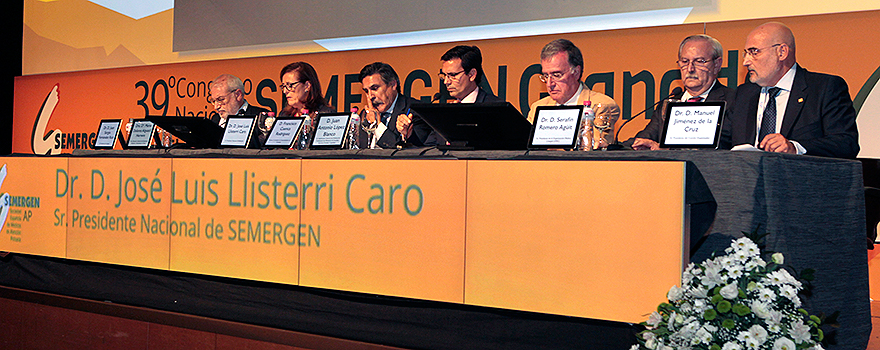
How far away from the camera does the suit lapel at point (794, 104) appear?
2.63 m

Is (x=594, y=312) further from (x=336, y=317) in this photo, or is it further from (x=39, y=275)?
(x=39, y=275)

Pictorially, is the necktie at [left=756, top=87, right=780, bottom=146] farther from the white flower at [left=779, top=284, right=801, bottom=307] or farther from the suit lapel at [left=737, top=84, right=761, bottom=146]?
the white flower at [left=779, top=284, right=801, bottom=307]

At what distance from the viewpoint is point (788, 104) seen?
105 inches

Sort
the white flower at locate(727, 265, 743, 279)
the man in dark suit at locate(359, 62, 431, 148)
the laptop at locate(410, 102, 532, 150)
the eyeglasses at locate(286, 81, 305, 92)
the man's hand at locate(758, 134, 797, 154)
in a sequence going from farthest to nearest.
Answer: the eyeglasses at locate(286, 81, 305, 92) → the man in dark suit at locate(359, 62, 431, 148) → the laptop at locate(410, 102, 532, 150) → the man's hand at locate(758, 134, 797, 154) → the white flower at locate(727, 265, 743, 279)

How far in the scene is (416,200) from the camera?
220cm

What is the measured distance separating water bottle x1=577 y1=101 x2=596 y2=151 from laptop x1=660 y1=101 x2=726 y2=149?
29 centimetres

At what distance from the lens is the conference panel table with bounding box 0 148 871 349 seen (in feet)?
6.08

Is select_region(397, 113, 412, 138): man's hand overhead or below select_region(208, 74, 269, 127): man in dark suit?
below

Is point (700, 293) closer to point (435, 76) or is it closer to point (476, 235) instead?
point (476, 235)

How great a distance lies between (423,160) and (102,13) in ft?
20.3

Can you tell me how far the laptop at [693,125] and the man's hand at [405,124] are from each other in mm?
1170

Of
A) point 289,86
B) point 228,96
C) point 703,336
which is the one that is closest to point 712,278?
point 703,336

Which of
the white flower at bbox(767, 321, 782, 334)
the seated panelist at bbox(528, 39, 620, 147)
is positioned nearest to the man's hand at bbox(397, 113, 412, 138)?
the seated panelist at bbox(528, 39, 620, 147)

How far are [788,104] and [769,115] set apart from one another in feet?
0.29
